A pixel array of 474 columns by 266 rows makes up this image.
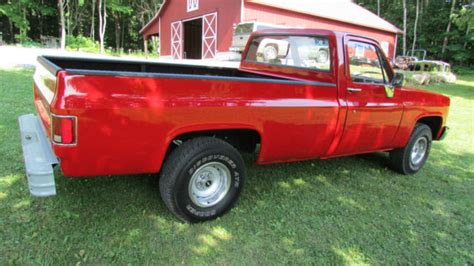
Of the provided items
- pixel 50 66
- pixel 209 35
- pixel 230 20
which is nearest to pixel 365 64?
pixel 50 66

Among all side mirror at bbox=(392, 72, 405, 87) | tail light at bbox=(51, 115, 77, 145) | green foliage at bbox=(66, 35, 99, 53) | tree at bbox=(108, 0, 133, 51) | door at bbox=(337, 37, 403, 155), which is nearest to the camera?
tail light at bbox=(51, 115, 77, 145)

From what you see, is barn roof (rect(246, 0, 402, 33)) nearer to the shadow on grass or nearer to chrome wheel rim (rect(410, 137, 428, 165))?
chrome wheel rim (rect(410, 137, 428, 165))

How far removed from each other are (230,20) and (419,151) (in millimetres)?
13401

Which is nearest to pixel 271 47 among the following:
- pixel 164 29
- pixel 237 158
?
pixel 237 158

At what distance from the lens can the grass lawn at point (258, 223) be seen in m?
2.68

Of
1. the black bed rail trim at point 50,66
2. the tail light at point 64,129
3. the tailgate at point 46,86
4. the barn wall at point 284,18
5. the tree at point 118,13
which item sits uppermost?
the tree at point 118,13

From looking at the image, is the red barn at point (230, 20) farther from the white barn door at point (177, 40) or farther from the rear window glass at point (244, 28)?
the rear window glass at point (244, 28)

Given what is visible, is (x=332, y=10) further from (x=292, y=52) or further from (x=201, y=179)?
(x=201, y=179)

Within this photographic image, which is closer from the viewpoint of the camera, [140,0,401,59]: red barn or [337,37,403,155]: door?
[337,37,403,155]: door

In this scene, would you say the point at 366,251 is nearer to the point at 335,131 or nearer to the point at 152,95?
the point at 335,131

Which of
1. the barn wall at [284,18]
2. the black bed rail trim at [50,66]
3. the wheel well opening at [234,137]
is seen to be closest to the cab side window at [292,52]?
the wheel well opening at [234,137]

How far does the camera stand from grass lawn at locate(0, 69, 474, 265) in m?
2.68

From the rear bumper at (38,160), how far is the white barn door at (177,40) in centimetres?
1954

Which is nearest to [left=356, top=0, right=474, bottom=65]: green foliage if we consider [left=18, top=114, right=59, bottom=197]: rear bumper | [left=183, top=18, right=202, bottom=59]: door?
[left=183, top=18, right=202, bottom=59]: door
